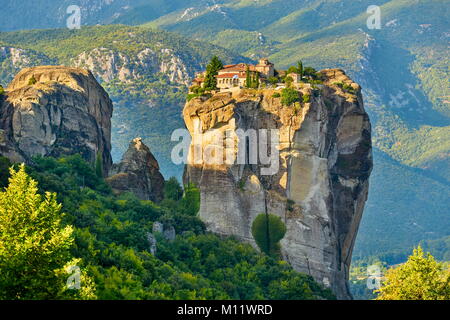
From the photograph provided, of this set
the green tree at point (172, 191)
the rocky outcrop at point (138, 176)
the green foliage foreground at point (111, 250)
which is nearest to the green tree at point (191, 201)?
the green foliage foreground at point (111, 250)

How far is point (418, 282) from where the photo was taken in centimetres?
5519

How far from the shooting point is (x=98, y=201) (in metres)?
78.2

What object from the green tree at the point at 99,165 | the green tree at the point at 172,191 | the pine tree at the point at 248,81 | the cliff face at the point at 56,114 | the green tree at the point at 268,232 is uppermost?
the pine tree at the point at 248,81

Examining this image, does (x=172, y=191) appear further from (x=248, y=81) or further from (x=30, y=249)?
(x=30, y=249)

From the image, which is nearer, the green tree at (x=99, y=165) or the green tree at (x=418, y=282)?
the green tree at (x=418, y=282)

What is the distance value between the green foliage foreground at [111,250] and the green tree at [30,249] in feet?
0.13

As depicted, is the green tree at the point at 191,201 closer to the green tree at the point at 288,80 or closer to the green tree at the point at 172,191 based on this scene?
the green tree at the point at 172,191

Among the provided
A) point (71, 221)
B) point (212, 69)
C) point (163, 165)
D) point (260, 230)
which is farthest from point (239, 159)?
point (163, 165)

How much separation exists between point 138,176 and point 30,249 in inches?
2001

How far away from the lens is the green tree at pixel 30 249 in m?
40.1

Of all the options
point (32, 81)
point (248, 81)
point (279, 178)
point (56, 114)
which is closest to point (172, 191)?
point (279, 178)

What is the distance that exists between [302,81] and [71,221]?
42.4m

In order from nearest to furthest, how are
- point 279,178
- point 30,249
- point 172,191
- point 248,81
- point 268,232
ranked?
point 30,249, point 268,232, point 279,178, point 172,191, point 248,81
